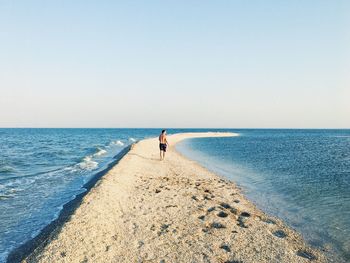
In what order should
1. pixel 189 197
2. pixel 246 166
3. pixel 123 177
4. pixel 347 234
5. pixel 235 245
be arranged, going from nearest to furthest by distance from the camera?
pixel 235 245, pixel 347 234, pixel 189 197, pixel 123 177, pixel 246 166

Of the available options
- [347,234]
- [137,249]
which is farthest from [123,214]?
[347,234]

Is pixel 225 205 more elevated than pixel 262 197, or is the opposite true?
pixel 225 205

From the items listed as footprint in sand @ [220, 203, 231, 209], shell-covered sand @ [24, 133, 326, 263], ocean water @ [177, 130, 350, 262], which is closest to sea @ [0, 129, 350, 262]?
ocean water @ [177, 130, 350, 262]

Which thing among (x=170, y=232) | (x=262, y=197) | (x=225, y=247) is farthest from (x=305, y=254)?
(x=262, y=197)

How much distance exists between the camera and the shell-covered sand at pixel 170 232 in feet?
25.4

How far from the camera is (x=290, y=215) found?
11.9m

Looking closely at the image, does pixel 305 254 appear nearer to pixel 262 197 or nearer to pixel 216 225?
pixel 216 225

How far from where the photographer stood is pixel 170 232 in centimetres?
928

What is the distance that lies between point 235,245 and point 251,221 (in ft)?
7.85

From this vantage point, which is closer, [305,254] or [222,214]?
[305,254]

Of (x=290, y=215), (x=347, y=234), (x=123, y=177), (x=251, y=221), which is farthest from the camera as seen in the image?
(x=123, y=177)

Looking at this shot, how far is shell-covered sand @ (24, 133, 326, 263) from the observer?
7734 mm

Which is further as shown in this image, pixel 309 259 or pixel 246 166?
pixel 246 166

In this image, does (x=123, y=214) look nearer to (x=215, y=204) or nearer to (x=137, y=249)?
(x=137, y=249)
